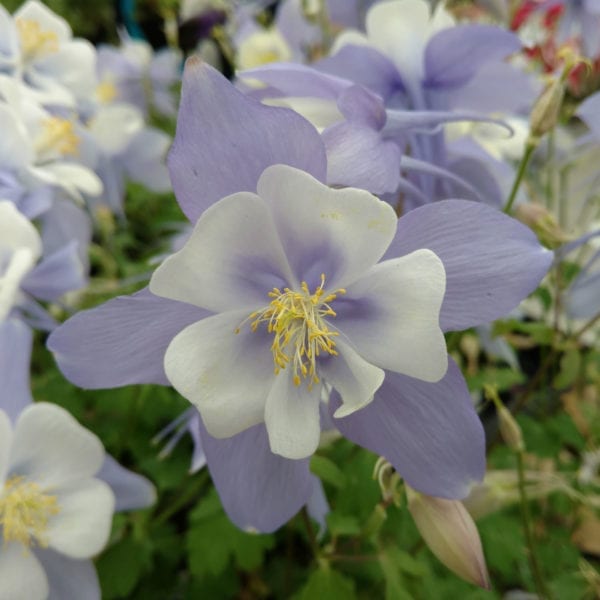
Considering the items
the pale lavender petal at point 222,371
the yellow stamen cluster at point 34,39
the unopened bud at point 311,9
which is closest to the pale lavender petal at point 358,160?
the pale lavender petal at point 222,371

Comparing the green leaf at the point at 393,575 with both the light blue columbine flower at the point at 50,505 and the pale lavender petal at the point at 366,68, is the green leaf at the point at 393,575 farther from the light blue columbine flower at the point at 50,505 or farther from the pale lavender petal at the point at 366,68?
the pale lavender petal at the point at 366,68

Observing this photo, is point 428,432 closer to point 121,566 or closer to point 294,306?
point 294,306

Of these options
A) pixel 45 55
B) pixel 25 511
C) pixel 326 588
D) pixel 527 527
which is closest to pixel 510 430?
pixel 527 527

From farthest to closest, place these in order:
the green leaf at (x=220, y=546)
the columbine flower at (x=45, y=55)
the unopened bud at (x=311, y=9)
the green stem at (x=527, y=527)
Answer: the unopened bud at (x=311, y=9)
the columbine flower at (x=45, y=55)
the green leaf at (x=220, y=546)
the green stem at (x=527, y=527)

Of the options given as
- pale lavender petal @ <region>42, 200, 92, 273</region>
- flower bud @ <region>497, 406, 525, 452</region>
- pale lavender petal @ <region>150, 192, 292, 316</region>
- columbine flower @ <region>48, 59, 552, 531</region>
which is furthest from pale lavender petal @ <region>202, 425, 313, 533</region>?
pale lavender petal @ <region>42, 200, 92, 273</region>

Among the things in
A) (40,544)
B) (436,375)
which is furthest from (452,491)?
(40,544)

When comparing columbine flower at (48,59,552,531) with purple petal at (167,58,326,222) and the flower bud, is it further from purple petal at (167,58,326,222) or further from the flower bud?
the flower bud
